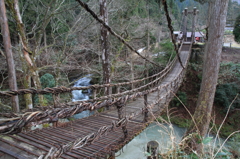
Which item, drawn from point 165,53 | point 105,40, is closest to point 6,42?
point 105,40

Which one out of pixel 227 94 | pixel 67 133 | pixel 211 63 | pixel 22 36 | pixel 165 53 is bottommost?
pixel 227 94

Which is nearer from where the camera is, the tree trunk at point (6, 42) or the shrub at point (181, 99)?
the tree trunk at point (6, 42)

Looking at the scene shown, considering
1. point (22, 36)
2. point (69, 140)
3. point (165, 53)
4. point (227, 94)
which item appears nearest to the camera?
point (69, 140)

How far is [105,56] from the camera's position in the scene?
110 inches

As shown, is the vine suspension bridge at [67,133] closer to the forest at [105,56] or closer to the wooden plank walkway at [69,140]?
the wooden plank walkway at [69,140]

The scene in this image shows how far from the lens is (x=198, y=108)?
113 inches

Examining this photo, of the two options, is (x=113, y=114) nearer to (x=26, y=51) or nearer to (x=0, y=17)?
(x=26, y=51)

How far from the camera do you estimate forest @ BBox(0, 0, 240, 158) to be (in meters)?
2.77

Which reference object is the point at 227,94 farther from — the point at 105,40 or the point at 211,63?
the point at 105,40

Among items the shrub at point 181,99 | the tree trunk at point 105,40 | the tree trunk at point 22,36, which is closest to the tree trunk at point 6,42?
the tree trunk at point 22,36

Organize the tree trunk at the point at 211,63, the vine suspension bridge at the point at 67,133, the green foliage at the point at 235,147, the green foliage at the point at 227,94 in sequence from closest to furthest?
the vine suspension bridge at the point at 67,133 < the green foliage at the point at 235,147 < the tree trunk at the point at 211,63 < the green foliage at the point at 227,94

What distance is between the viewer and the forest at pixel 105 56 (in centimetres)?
277

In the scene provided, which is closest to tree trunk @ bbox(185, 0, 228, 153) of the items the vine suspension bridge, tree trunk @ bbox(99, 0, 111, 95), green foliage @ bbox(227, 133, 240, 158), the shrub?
green foliage @ bbox(227, 133, 240, 158)

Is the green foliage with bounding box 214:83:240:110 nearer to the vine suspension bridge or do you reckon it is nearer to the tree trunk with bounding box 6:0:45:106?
the vine suspension bridge
